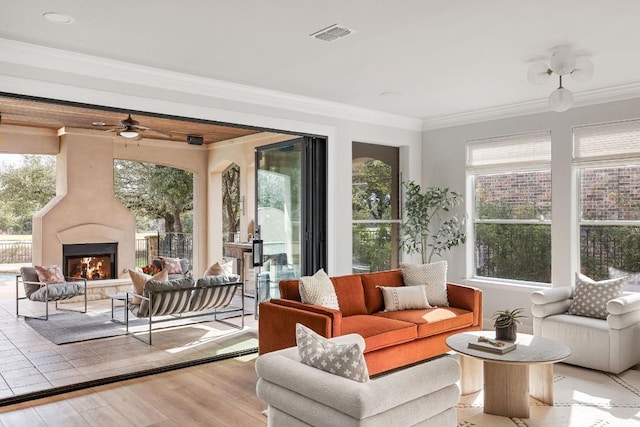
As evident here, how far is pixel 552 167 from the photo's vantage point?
19.4 ft

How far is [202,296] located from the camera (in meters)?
5.95

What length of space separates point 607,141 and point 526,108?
980 millimetres

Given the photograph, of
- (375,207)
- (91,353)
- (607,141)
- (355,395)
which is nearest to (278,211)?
(375,207)

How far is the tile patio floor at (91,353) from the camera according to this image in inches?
176

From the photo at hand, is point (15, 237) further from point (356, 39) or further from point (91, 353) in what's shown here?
point (356, 39)

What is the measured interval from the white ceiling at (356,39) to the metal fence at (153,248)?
7.02 metres

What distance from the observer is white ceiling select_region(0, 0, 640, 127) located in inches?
129

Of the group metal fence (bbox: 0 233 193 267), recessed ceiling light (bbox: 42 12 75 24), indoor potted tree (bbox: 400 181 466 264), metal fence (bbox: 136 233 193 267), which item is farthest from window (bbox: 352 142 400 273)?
metal fence (bbox: 136 233 193 267)

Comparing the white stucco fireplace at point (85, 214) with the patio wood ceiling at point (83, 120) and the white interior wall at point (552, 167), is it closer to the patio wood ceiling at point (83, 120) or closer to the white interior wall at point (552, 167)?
the patio wood ceiling at point (83, 120)

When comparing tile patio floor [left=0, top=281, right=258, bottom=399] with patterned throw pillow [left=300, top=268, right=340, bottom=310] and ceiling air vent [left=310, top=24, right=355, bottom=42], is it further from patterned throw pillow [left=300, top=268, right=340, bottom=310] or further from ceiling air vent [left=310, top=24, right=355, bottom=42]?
ceiling air vent [left=310, top=24, right=355, bottom=42]

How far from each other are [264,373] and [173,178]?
9.91 m

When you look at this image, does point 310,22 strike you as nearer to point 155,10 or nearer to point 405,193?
point 155,10

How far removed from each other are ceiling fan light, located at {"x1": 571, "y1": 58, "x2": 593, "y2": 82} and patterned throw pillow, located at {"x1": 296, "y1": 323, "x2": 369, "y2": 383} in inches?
116

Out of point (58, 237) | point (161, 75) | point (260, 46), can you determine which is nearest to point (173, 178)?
point (58, 237)
